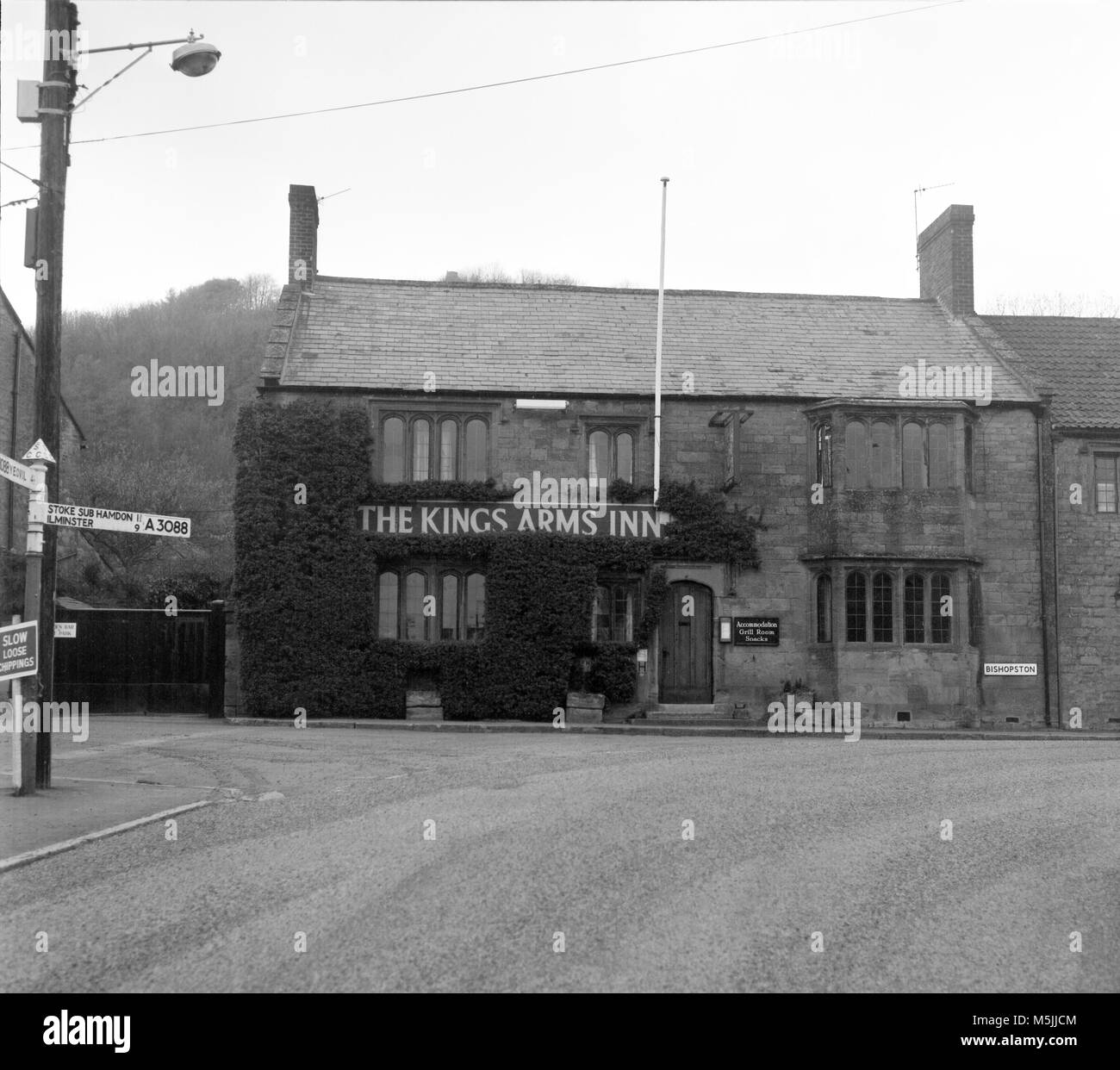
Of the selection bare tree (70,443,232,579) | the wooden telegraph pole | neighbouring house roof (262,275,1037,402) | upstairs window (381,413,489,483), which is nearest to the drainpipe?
neighbouring house roof (262,275,1037,402)

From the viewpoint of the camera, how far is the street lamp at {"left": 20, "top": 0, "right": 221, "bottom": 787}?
12.2 m

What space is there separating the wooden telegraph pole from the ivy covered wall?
11922 millimetres

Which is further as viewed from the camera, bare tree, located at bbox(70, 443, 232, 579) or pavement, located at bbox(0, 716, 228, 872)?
bare tree, located at bbox(70, 443, 232, 579)

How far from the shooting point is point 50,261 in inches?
485

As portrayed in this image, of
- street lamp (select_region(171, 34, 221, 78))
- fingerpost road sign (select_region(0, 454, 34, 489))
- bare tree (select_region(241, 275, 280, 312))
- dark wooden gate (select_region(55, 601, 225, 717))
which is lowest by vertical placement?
dark wooden gate (select_region(55, 601, 225, 717))

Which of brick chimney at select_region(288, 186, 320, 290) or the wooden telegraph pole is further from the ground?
brick chimney at select_region(288, 186, 320, 290)

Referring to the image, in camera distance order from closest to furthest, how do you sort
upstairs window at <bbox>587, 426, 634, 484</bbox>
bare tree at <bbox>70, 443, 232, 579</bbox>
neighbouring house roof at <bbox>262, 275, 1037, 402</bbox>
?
upstairs window at <bbox>587, 426, 634, 484</bbox>, neighbouring house roof at <bbox>262, 275, 1037, 402</bbox>, bare tree at <bbox>70, 443, 232, 579</bbox>

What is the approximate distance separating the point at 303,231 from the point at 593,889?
23971 millimetres

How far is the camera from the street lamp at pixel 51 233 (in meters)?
12.2

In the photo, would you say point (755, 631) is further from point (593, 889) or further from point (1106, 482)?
point (593, 889)

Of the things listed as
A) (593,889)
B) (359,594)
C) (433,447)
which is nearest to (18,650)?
(593,889)

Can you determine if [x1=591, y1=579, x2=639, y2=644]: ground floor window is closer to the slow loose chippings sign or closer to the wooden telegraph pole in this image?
the wooden telegraph pole

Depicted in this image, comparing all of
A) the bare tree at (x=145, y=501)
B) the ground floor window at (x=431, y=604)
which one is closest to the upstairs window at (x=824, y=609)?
the ground floor window at (x=431, y=604)
